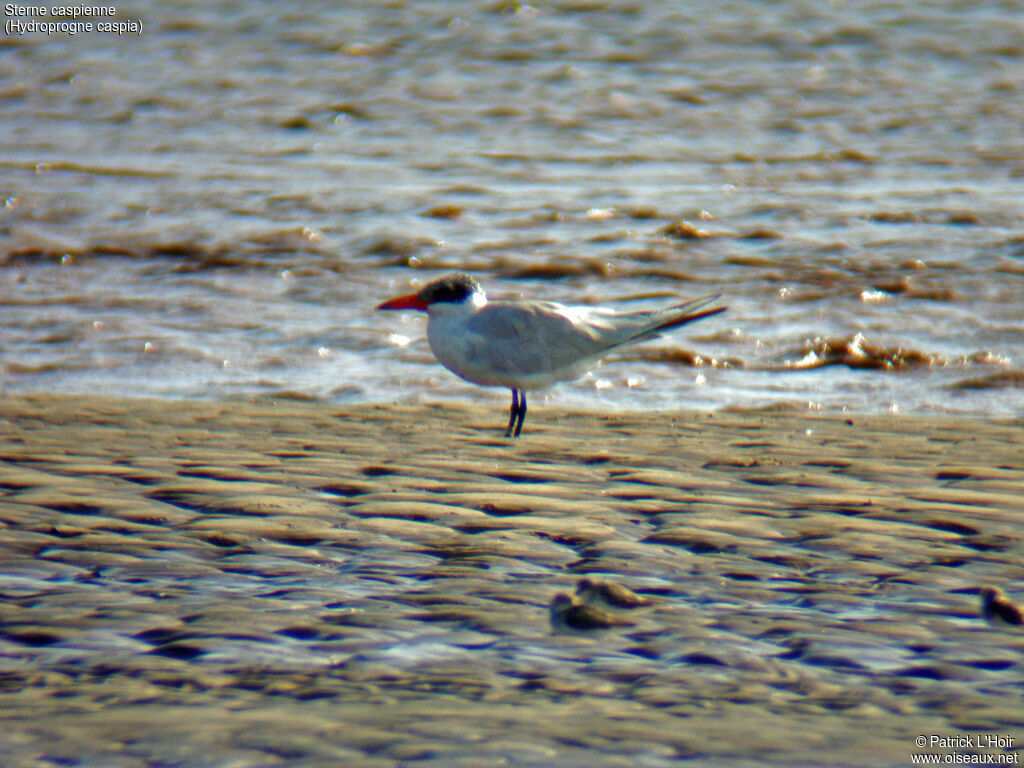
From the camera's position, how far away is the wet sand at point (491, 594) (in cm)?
233

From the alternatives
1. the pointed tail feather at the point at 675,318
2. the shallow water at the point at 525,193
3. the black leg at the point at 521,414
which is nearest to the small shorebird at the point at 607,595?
the black leg at the point at 521,414

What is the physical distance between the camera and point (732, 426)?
205 inches

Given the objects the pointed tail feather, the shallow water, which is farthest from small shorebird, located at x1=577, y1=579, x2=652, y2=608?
the shallow water

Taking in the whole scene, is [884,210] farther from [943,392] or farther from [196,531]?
[196,531]

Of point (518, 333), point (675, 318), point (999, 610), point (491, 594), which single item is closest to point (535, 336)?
point (518, 333)

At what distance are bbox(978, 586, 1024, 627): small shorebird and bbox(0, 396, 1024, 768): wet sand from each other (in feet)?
0.14

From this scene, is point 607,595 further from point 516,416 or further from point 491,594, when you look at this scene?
point 516,416

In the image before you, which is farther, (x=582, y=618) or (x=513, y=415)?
(x=513, y=415)

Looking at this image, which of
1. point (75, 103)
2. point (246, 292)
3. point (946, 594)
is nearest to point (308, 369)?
point (246, 292)

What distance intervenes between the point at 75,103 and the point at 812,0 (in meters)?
10.8

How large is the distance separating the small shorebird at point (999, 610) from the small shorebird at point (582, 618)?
2.75ft

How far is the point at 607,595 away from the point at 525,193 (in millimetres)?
8186

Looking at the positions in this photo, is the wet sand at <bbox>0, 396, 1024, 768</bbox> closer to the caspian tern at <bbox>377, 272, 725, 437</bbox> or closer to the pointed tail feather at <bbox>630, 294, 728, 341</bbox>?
the caspian tern at <bbox>377, 272, 725, 437</bbox>

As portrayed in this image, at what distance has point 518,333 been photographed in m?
5.30
